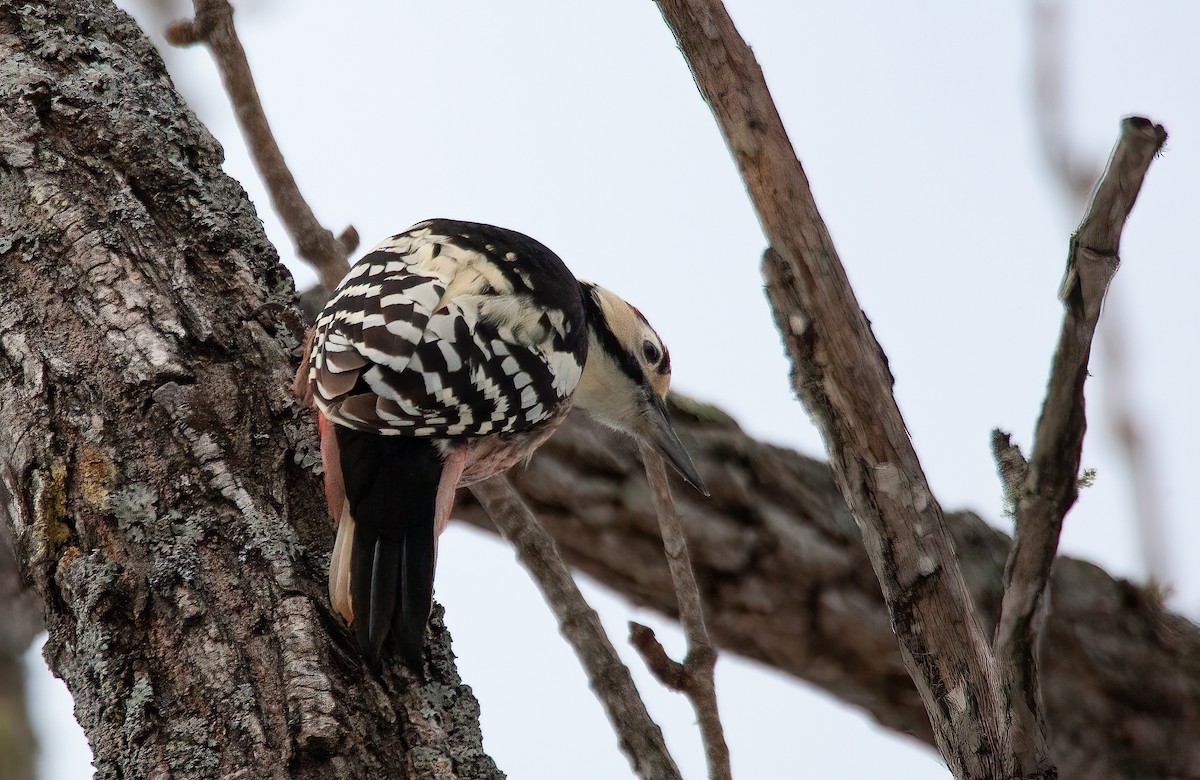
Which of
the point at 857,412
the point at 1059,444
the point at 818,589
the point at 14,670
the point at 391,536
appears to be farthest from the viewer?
the point at 818,589

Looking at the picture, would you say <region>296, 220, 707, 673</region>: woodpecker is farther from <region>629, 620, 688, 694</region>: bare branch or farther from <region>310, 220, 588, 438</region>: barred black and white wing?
<region>629, 620, 688, 694</region>: bare branch

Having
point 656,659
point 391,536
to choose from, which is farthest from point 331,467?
point 656,659

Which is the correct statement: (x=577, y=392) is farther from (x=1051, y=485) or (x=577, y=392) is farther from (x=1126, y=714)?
(x=1051, y=485)

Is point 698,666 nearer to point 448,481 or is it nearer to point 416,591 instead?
point 416,591

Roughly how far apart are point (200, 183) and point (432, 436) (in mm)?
748

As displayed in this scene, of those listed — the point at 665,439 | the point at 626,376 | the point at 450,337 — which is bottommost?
the point at 450,337

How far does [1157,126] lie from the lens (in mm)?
1531

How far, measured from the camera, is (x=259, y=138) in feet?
10.8

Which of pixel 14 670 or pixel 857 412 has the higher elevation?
pixel 857 412

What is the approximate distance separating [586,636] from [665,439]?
1403 millimetres

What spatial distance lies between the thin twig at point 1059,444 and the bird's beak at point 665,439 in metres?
1.88

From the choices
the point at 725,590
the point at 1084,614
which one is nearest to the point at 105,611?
the point at 725,590

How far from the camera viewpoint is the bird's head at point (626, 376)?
3.78 metres

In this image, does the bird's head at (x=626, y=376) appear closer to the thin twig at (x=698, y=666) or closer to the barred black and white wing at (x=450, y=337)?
the barred black and white wing at (x=450, y=337)
